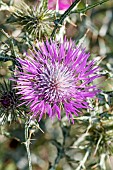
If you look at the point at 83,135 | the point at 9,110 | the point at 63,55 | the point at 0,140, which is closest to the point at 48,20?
the point at 63,55

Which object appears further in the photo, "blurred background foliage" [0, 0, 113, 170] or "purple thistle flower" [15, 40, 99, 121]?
"blurred background foliage" [0, 0, 113, 170]

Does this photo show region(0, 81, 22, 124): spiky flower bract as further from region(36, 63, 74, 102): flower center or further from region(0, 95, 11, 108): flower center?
region(36, 63, 74, 102): flower center

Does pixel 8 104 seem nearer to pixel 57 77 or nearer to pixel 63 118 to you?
pixel 57 77

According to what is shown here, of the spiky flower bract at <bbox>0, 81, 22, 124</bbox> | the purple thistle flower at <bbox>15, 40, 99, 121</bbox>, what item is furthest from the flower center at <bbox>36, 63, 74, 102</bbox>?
the spiky flower bract at <bbox>0, 81, 22, 124</bbox>

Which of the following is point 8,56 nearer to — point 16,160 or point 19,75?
point 19,75

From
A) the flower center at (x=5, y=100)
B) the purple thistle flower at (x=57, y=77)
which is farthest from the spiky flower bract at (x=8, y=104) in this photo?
the purple thistle flower at (x=57, y=77)
